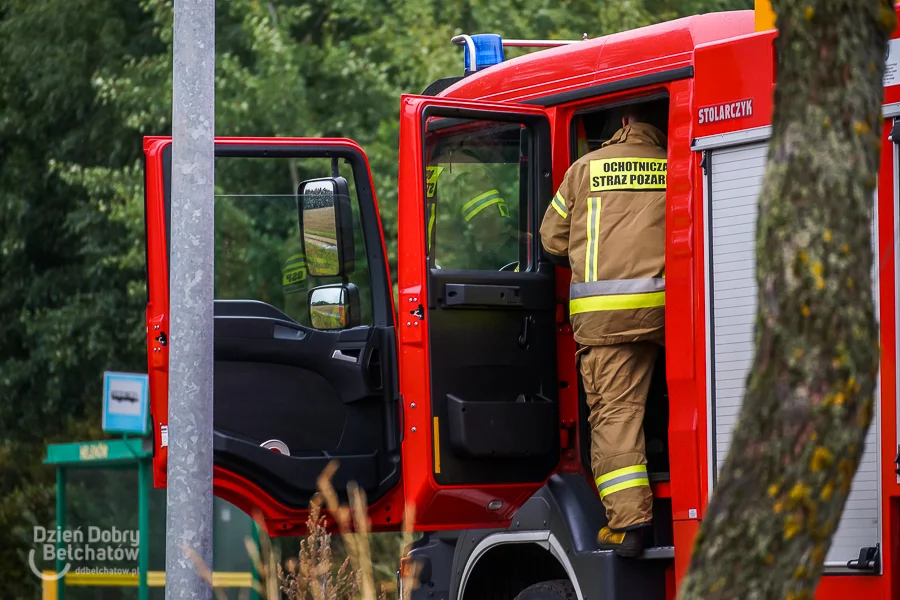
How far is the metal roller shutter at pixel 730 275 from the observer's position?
4.37m

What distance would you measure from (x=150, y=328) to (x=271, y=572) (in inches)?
76.9

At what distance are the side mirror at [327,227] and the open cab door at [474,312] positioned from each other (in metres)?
0.53

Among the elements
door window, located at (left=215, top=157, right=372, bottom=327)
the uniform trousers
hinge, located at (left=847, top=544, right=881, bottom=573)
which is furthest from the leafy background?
hinge, located at (left=847, top=544, right=881, bottom=573)

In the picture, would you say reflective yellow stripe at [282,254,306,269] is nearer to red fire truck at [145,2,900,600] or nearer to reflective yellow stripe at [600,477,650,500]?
red fire truck at [145,2,900,600]

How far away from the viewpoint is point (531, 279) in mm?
5250

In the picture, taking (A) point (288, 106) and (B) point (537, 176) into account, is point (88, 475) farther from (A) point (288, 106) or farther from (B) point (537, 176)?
(B) point (537, 176)

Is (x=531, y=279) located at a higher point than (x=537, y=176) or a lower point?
lower

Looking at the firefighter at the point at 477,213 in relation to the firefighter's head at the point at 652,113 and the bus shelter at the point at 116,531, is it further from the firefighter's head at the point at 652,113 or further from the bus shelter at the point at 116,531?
the bus shelter at the point at 116,531

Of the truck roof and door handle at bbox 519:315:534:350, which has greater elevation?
the truck roof

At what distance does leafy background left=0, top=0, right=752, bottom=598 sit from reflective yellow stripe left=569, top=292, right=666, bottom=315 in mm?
5684

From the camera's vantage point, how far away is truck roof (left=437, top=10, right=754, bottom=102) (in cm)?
490

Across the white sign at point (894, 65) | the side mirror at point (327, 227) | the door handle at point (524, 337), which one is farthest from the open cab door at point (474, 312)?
the white sign at point (894, 65)

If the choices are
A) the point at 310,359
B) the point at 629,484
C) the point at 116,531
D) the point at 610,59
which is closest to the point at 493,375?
the point at 629,484

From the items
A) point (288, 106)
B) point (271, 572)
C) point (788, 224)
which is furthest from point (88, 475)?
point (788, 224)
